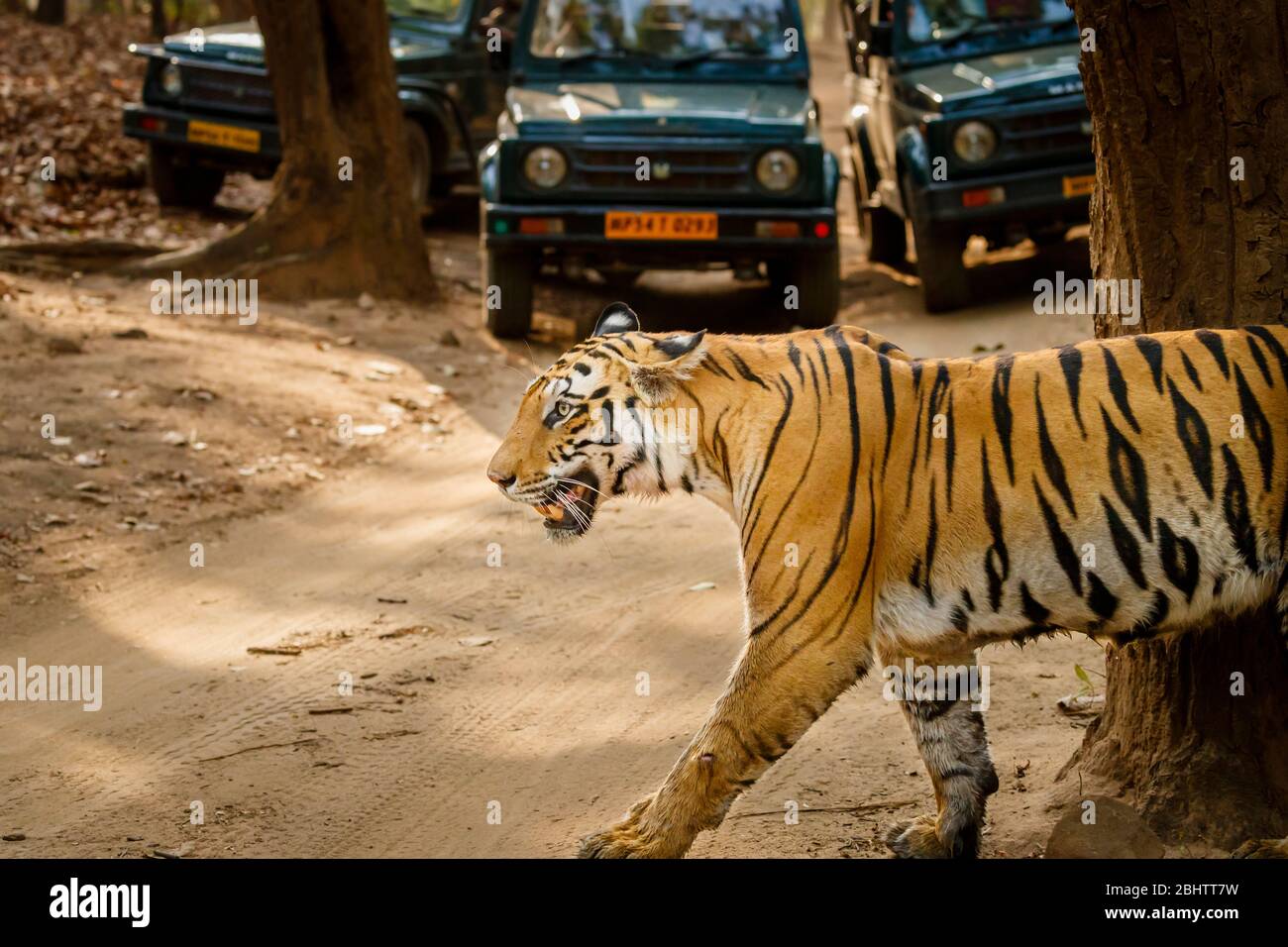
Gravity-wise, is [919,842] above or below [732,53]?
below

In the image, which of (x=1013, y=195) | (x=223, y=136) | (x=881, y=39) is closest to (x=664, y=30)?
(x=881, y=39)

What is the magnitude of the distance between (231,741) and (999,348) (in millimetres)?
6510

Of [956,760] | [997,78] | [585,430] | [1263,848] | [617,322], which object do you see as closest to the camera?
[1263,848]

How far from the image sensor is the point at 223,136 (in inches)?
543

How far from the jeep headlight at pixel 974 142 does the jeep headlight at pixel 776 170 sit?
133 cm

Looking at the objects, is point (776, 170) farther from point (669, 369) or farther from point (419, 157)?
point (669, 369)

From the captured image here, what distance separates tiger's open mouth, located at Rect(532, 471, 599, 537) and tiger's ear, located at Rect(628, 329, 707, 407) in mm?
269

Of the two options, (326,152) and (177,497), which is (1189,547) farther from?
(326,152)

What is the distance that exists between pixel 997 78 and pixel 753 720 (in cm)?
857

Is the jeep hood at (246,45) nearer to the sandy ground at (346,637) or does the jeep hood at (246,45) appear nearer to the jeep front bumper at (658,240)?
the jeep front bumper at (658,240)

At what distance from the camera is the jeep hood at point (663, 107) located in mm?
10586

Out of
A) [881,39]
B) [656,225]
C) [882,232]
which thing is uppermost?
[881,39]

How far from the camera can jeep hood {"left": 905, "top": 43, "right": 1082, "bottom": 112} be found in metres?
11.1

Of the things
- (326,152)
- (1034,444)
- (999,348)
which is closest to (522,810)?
(1034,444)
